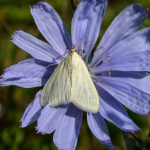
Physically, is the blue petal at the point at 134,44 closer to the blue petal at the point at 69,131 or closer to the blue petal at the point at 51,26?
the blue petal at the point at 51,26

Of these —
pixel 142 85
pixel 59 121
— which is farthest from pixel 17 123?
pixel 142 85

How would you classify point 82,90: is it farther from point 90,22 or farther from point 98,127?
point 90,22

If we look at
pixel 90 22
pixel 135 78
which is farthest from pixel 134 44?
pixel 90 22

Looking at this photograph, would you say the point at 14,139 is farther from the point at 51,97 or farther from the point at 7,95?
the point at 51,97

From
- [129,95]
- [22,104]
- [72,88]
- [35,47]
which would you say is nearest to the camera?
[72,88]

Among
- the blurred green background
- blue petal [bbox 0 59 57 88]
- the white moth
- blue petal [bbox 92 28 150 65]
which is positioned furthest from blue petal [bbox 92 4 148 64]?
the blurred green background

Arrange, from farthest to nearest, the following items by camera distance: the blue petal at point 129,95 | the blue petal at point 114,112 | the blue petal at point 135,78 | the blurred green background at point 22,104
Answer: the blurred green background at point 22,104
the blue petal at point 135,78
the blue petal at point 129,95
the blue petal at point 114,112

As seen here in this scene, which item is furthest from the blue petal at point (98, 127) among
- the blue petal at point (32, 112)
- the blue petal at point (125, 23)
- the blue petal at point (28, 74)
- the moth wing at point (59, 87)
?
the blue petal at point (125, 23)
